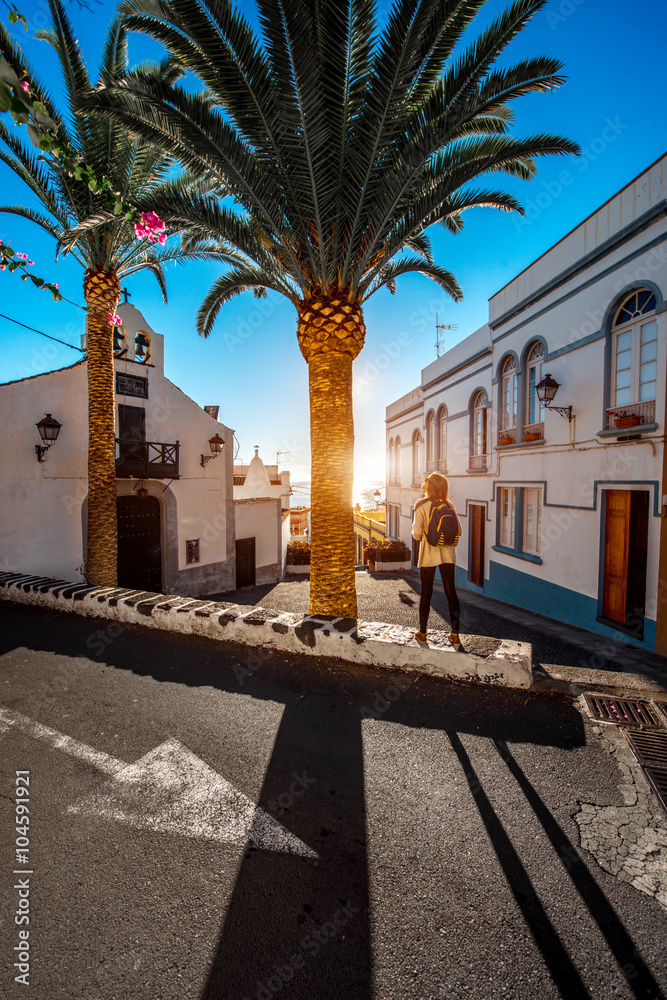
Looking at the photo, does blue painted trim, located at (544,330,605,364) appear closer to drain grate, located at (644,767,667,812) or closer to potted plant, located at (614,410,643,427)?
potted plant, located at (614,410,643,427)

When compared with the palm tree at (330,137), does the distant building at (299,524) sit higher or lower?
lower

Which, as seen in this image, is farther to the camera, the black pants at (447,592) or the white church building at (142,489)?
the white church building at (142,489)

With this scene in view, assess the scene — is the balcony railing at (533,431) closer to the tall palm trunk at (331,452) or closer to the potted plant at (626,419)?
the potted plant at (626,419)

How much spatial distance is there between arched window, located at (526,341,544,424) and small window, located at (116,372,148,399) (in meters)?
11.0

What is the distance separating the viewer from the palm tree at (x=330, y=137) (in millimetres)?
4582

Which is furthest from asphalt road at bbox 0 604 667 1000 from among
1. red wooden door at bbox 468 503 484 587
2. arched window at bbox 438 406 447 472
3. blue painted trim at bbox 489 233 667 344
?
arched window at bbox 438 406 447 472

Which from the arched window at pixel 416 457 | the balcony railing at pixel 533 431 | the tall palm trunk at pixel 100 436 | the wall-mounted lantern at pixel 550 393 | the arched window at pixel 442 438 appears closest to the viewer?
the tall palm trunk at pixel 100 436

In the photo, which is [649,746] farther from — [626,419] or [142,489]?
[142,489]

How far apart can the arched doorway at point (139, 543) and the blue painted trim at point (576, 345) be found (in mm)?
11678

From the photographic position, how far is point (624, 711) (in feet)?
12.8

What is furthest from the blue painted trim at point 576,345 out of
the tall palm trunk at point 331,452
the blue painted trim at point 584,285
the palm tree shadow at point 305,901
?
the palm tree shadow at point 305,901

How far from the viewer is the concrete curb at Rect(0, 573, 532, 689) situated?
14.1 ft

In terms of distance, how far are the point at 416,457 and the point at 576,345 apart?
36.3 ft

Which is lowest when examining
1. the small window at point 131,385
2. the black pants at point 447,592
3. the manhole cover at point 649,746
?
the manhole cover at point 649,746
